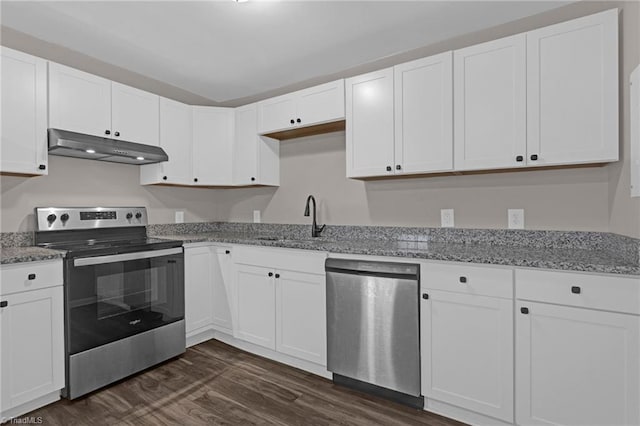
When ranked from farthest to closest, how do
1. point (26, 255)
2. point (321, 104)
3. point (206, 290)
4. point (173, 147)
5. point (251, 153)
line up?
point (251, 153) → point (173, 147) → point (206, 290) → point (321, 104) → point (26, 255)

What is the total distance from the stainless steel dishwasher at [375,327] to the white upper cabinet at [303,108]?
4.09ft

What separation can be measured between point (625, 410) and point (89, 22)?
3.78m

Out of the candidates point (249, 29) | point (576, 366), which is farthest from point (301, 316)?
point (249, 29)

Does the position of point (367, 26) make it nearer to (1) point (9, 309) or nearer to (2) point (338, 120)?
(2) point (338, 120)

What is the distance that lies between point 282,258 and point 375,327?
0.86 meters

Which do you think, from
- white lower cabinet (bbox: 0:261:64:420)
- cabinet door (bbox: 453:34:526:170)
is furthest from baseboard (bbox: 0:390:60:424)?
cabinet door (bbox: 453:34:526:170)

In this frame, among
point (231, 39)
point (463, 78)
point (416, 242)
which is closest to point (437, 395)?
point (416, 242)

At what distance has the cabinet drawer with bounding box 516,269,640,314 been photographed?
4.71ft

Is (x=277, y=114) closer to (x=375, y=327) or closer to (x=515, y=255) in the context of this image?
(x=375, y=327)

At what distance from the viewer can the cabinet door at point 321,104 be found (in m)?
2.67

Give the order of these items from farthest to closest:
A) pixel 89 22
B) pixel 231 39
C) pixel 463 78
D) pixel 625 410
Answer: pixel 231 39
pixel 89 22
pixel 463 78
pixel 625 410

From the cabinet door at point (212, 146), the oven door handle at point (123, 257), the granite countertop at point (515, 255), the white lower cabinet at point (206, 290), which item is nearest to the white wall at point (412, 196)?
the granite countertop at point (515, 255)

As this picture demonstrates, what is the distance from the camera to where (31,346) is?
192 centimetres

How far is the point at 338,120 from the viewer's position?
8.93ft
